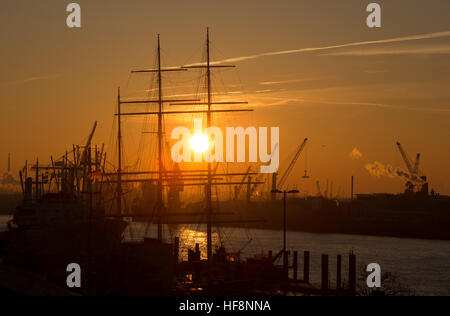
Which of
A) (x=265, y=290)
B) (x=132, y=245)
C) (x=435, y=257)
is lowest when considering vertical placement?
(x=435, y=257)

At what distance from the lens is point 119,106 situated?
106m

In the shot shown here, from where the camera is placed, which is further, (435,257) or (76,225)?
(435,257)

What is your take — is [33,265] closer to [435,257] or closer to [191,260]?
[191,260]

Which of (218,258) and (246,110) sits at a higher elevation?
(246,110)

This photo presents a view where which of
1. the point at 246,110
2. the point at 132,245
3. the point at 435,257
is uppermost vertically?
the point at 246,110

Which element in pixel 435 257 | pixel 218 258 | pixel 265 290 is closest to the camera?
pixel 265 290
